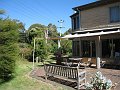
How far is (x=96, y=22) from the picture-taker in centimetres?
2400

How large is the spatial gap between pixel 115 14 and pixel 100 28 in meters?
2.20

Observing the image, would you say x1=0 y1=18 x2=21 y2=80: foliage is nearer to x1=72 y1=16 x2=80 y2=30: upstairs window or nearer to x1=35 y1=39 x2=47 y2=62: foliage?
x1=35 y1=39 x2=47 y2=62: foliage

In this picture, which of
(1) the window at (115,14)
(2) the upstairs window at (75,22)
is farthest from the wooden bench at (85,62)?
(2) the upstairs window at (75,22)

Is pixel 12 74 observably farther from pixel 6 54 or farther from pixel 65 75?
pixel 65 75

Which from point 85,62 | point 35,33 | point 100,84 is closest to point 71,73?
point 100,84

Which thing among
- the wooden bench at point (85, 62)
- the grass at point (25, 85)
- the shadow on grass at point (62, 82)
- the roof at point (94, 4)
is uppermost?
the roof at point (94, 4)

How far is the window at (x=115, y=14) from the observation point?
21891 millimetres

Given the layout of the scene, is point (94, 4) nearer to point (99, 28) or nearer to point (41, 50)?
point (99, 28)

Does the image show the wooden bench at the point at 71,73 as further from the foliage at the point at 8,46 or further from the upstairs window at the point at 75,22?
the upstairs window at the point at 75,22

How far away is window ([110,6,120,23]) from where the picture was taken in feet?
71.8

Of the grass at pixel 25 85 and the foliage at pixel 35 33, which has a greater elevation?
the foliage at pixel 35 33

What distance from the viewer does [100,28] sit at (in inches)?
918

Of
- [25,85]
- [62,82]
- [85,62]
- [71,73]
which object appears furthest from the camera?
[85,62]

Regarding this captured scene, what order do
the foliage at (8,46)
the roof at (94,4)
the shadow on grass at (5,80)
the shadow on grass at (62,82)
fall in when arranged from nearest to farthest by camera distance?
1. the shadow on grass at (62,82)
2. the shadow on grass at (5,80)
3. the foliage at (8,46)
4. the roof at (94,4)
